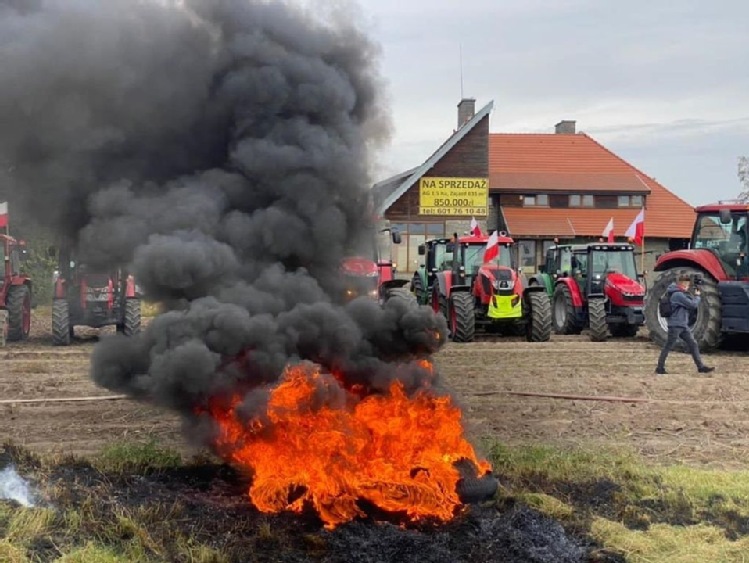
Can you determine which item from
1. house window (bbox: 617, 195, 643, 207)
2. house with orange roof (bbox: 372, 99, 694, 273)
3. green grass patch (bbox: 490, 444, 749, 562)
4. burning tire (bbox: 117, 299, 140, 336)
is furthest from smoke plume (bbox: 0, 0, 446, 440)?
house window (bbox: 617, 195, 643, 207)

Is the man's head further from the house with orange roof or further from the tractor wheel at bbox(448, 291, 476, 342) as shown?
the house with orange roof

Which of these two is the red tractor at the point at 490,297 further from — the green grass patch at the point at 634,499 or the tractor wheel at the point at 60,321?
the green grass patch at the point at 634,499

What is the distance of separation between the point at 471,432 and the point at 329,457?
309cm

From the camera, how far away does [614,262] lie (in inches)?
768

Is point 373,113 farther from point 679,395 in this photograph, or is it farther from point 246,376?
point 679,395

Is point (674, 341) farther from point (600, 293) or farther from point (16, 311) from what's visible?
point (16, 311)

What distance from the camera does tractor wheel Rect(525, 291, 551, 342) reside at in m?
17.5

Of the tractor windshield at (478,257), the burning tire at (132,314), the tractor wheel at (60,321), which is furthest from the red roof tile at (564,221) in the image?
the tractor wheel at (60,321)

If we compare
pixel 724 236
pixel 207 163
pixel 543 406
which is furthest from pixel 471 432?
pixel 724 236

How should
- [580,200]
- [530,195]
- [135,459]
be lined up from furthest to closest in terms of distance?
[580,200] → [530,195] → [135,459]

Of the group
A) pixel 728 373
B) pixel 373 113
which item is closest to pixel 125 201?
pixel 373 113

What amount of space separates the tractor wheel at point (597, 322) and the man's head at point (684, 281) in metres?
2.43

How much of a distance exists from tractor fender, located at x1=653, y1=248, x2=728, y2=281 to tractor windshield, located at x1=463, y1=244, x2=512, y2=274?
3.48 meters

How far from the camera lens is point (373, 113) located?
8.13m
